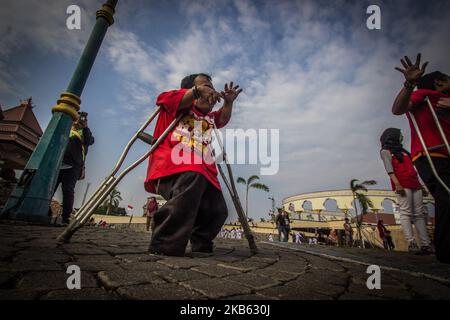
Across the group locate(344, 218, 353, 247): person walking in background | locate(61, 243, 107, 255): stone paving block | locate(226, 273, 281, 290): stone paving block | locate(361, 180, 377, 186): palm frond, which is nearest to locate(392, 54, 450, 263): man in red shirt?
locate(226, 273, 281, 290): stone paving block

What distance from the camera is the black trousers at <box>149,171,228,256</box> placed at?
2.06 meters

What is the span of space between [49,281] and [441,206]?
365cm

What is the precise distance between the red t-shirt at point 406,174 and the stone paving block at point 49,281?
5.16m

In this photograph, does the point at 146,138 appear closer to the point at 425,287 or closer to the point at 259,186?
the point at 425,287

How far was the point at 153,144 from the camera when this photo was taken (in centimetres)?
245

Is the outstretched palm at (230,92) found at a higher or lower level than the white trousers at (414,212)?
higher

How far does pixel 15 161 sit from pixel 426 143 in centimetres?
1304

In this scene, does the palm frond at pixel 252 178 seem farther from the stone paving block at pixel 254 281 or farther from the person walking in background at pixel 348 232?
the stone paving block at pixel 254 281

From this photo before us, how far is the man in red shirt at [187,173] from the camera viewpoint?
2084 mm

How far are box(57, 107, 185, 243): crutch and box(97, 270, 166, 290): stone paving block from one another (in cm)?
114

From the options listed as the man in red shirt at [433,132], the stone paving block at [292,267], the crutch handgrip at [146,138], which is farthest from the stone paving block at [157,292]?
the man in red shirt at [433,132]

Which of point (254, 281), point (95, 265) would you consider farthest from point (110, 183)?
point (254, 281)

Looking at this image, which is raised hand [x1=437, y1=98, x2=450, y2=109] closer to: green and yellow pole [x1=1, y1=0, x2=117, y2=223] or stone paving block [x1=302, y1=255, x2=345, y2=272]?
stone paving block [x1=302, y1=255, x2=345, y2=272]
